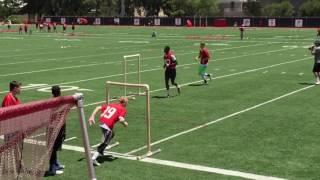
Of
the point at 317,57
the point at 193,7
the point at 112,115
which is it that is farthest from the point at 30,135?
the point at 193,7

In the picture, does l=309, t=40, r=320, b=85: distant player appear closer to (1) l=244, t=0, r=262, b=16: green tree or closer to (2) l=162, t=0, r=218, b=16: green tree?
(1) l=244, t=0, r=262, b=16: green tree

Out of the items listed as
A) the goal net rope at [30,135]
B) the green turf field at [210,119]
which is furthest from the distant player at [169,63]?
the goal net rope at [30,135]

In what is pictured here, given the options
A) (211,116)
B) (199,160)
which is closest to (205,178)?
(199,160)

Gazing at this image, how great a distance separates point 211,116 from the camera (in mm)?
15156

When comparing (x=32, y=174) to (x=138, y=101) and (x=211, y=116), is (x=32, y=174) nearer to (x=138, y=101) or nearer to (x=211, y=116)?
(x=211, y=116)

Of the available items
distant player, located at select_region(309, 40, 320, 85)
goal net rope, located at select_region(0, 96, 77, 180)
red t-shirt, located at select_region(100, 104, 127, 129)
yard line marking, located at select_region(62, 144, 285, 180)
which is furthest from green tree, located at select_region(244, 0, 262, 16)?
goal net rope, located at select_region(0, 96, 77, 180)

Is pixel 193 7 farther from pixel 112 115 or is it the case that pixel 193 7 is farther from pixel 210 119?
pixel 112 115

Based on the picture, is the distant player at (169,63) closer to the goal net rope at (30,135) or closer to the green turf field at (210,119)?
the green turf field at (210,119)

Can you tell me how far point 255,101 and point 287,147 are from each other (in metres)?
6.23

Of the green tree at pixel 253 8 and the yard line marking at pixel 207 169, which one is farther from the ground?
the green tree at pixel 253 8

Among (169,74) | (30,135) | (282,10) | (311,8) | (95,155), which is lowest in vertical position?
(95,155)

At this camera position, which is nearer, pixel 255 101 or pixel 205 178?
pixel 205 178

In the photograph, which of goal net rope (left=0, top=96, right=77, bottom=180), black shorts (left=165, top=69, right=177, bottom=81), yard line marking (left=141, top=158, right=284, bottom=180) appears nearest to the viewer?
goal net rope (left=0, top=96, right=77, bottom=180)

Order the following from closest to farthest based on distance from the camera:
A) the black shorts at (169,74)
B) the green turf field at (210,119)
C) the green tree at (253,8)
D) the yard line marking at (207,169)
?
the yard line marking at (207,169) < the green turf field at (210,119) < the black shorts at (169,74) < the green tree at (253,8)
